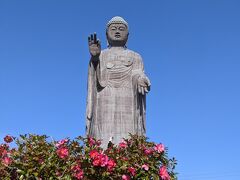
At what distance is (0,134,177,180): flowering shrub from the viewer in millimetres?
8773

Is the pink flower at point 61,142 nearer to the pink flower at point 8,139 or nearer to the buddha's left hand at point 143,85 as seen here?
the pink flower at point 8,139

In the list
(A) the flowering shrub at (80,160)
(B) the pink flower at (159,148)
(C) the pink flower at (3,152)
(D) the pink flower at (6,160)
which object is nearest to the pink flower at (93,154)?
(A) the flowering shrub at (80,160)

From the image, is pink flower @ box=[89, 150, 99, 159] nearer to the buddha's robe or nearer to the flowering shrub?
the flowering shrub

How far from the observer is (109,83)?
15.7 m

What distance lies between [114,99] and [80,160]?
6.55 m

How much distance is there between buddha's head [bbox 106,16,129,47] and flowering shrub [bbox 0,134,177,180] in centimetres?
726

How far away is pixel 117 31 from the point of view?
645 inches

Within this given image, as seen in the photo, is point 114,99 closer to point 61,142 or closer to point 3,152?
point 61,142

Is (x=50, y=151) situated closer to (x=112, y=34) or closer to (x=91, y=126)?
(x=91, y=126)

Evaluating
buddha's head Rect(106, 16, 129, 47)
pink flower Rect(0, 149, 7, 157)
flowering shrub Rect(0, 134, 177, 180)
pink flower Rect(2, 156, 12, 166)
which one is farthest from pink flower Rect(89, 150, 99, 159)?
buddha's head Rect(106, 16, 129, 47)

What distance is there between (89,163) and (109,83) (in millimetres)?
6976

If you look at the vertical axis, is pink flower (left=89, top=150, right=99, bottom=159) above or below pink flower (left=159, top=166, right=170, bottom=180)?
above

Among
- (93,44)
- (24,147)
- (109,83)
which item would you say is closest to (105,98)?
(109,83)

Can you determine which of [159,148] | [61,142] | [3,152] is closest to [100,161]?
[61,142]
